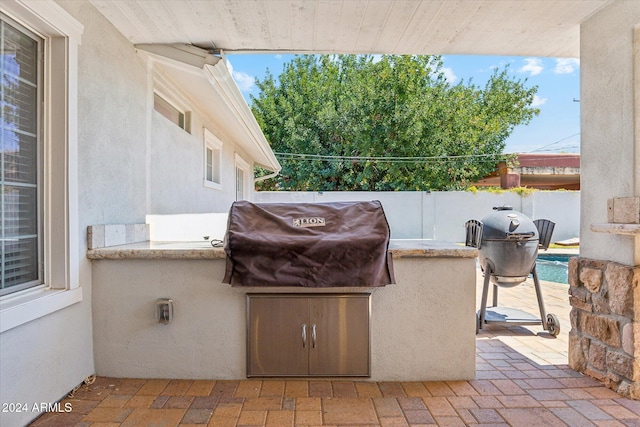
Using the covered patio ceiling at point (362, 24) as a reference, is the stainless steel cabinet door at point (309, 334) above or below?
below

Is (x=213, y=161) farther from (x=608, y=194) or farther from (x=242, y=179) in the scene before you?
(x=608, y=194)

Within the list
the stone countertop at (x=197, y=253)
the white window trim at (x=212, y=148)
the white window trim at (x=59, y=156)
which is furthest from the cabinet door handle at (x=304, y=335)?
the white window trim at (x=212, y=148)

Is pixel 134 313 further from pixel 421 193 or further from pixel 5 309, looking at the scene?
pixel 421 193

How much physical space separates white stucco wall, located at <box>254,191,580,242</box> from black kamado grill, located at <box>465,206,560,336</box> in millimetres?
9631

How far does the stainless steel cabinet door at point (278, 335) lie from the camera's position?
2748 mm

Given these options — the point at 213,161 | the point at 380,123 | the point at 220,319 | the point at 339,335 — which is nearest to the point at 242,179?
the point at 213,161

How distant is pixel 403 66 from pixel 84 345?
14830mm

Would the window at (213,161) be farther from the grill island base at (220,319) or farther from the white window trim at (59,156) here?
the white window trim at (59,156)

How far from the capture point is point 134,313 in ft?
9.14

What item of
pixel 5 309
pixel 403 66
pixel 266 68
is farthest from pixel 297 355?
pixel 266 68

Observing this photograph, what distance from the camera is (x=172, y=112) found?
470 centimetres

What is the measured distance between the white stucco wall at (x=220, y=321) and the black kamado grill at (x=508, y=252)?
1361 millimetres

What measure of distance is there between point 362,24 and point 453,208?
11775 mm

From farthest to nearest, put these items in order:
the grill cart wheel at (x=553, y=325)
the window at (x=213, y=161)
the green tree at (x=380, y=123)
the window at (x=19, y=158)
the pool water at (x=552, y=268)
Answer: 1. the green tree at (x=380, y=123)
2. the pool water at (x=552, y=268)
3. the window at (x=213, y=161)
4. the grill cart wheel at (x=553, y=325)
5. the window at (x=19, y=158)
